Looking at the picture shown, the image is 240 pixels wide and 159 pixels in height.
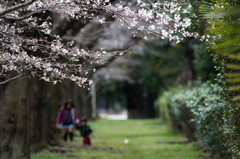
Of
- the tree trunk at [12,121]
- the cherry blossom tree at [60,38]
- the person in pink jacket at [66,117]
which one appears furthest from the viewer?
the person in pink jacket at [66,117]

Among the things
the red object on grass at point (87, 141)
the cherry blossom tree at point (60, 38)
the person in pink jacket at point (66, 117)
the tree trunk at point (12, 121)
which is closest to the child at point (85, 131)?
the red object on grass at point (87, 141)

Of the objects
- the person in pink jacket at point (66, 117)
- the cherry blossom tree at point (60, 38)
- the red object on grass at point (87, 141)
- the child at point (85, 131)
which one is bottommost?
the red object on grass at point (87, 141)

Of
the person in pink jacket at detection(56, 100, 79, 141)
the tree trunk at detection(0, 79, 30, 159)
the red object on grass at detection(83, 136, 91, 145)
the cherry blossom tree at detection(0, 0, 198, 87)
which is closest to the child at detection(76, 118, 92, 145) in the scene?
the red object on grass at detection(83, 136, 91, 145)

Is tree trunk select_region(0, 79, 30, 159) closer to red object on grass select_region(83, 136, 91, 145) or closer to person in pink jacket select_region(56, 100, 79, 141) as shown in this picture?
person in pink jacket select_region(56, 100, 79, 141)

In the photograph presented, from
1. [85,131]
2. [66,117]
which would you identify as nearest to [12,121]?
[66,117]

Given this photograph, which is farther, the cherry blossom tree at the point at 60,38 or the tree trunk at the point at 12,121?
the tree trunk at the point at 12,121

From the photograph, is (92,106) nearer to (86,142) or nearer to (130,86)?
(130,86)

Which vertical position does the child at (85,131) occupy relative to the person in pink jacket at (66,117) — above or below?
below

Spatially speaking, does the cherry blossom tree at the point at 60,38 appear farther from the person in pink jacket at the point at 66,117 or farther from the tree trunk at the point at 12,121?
the person in pink jacket at the point at 66,117

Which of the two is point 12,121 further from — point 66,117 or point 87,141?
point 87,141

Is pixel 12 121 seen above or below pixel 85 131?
above

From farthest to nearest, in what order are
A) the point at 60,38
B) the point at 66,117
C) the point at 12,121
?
the point at 66,117 < the point at 12,121 < the point at 60,38

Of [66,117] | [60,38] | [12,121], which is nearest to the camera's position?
[60,38]

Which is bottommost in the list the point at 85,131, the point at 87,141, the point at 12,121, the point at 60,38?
the point at 87,141
